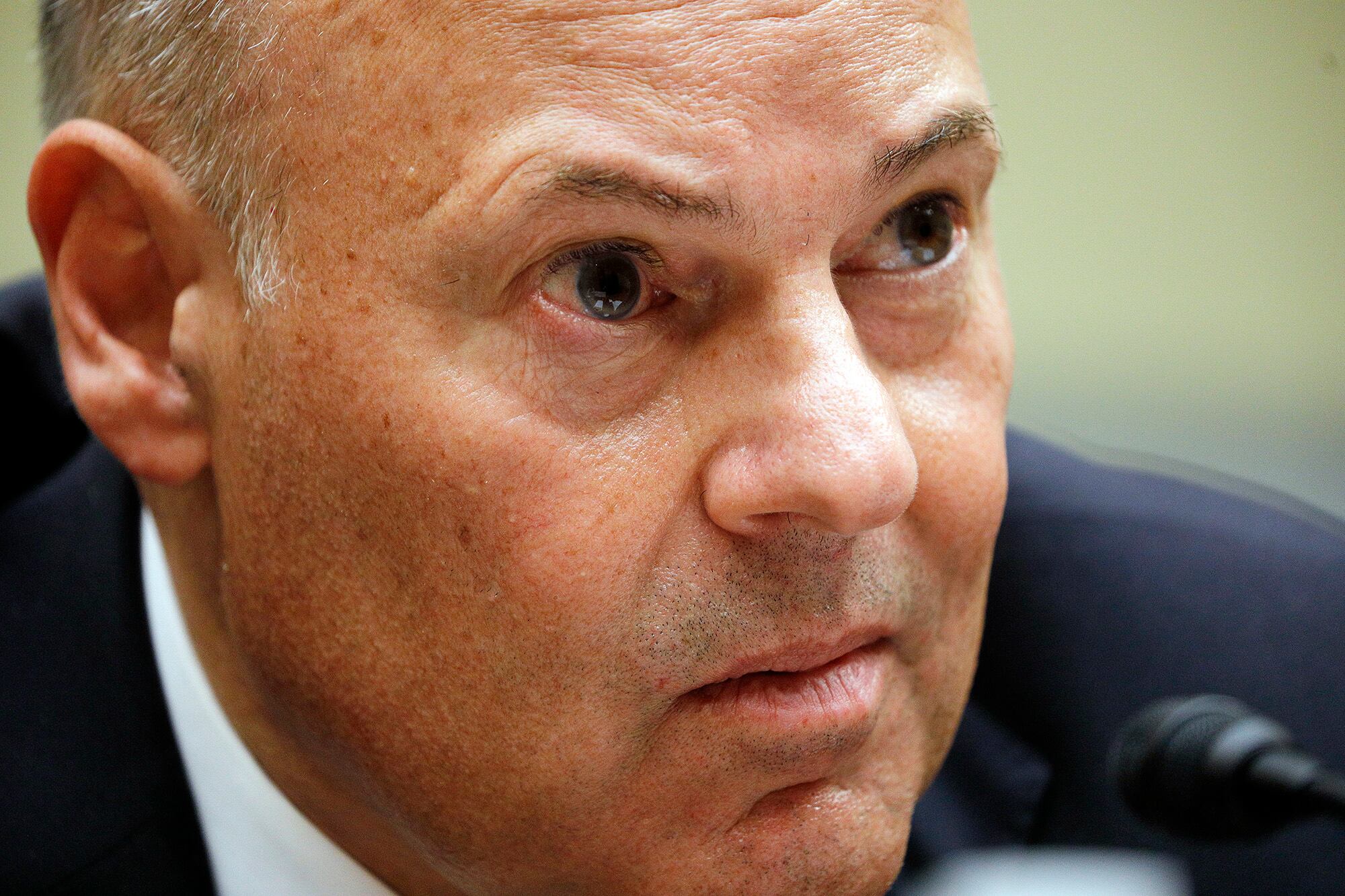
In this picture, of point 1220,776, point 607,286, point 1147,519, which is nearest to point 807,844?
point 1220,776

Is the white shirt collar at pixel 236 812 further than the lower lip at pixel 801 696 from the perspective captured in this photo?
Yes

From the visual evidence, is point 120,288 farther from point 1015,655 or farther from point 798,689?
point 1015,655

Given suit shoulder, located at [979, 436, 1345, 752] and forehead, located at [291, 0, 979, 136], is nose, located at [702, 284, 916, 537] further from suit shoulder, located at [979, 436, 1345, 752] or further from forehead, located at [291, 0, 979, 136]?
suit shoulder, located at [979, 436, 1345, 752]

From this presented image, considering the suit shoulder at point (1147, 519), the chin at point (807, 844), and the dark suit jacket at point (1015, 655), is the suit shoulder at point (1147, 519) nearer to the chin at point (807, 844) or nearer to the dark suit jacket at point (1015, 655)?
the dark suit jacket at point (1015, 655)

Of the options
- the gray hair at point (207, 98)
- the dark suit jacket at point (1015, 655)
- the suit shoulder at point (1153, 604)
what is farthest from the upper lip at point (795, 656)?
the suit shoulder at point (1153, 604)

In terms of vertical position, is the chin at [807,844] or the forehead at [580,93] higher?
the forehead at [580,93]

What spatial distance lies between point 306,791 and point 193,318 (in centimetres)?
54

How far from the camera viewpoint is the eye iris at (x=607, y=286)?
45.6 inches

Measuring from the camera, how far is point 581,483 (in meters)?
1.12

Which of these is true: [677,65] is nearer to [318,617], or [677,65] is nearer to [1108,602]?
[318,617]

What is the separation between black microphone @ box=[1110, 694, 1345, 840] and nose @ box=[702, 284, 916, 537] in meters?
0.31

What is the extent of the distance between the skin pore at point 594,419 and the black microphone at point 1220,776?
0.24 meters

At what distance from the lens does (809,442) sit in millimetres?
1094

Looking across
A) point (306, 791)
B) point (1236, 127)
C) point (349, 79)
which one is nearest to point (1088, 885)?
point (306, 791)
